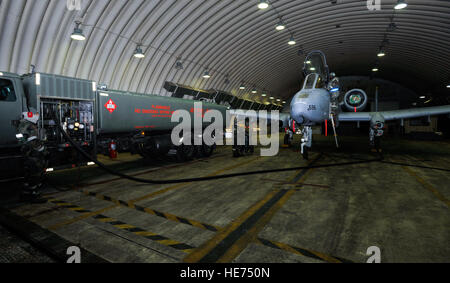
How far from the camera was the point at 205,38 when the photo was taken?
55.7 feet

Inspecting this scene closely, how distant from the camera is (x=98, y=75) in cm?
1354

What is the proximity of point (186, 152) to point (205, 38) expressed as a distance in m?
10.4

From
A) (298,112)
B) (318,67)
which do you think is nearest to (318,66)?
(318,67)

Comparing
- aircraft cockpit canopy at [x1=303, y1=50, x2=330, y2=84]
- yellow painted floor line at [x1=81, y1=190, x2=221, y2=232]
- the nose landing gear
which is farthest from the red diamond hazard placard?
aircraft cockpit canopy at [x1=303, y1=50, x2=330, y2=84]

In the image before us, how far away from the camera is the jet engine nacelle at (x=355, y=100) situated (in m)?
16.3

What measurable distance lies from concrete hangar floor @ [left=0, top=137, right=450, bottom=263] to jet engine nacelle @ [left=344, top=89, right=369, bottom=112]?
33.0 feet

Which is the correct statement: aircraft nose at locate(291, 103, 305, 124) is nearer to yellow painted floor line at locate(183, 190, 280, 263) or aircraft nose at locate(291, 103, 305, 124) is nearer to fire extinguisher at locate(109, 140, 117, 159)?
yellow painted floor line at locate(183, 190, 280, 263)

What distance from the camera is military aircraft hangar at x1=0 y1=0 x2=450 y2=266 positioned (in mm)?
3518

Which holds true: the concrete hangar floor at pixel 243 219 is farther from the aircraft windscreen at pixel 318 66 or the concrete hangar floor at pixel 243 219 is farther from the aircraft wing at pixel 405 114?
the aircraft wing at pixel 405 114

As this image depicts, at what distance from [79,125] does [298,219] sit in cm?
676

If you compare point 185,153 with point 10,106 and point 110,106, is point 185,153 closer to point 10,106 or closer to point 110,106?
point 110,106
